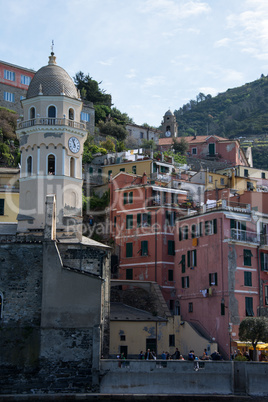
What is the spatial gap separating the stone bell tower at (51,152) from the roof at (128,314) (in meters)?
8.77

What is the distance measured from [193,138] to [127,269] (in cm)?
5104

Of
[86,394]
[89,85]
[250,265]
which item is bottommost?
[86,394]

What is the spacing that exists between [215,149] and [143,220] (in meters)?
43.4

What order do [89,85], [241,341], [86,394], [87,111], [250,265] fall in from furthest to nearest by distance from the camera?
[89,85]
[87,111]
[250,265]
[241,341]
[86,394]

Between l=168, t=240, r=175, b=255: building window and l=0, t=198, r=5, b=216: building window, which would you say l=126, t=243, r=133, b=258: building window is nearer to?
l=168, t=240, r=175, b=255: building window

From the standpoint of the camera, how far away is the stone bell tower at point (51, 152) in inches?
1754

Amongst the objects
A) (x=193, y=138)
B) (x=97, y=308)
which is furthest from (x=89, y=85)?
(x=97, y=308)

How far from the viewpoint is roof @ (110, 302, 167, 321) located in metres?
50.0

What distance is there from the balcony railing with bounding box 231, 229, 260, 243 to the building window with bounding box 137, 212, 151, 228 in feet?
32.1

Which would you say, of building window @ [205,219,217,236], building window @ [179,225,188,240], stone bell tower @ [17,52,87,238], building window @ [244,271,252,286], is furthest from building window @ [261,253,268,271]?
stone bell tower @ [17,52,87,238]

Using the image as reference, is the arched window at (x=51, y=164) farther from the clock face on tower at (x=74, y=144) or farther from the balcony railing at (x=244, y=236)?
the balcony railing at (x=244, y=236)

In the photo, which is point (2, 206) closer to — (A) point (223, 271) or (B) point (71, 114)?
(B) point (71, 114)

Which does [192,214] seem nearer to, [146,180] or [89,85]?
[146,180]

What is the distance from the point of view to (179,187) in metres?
66.5
